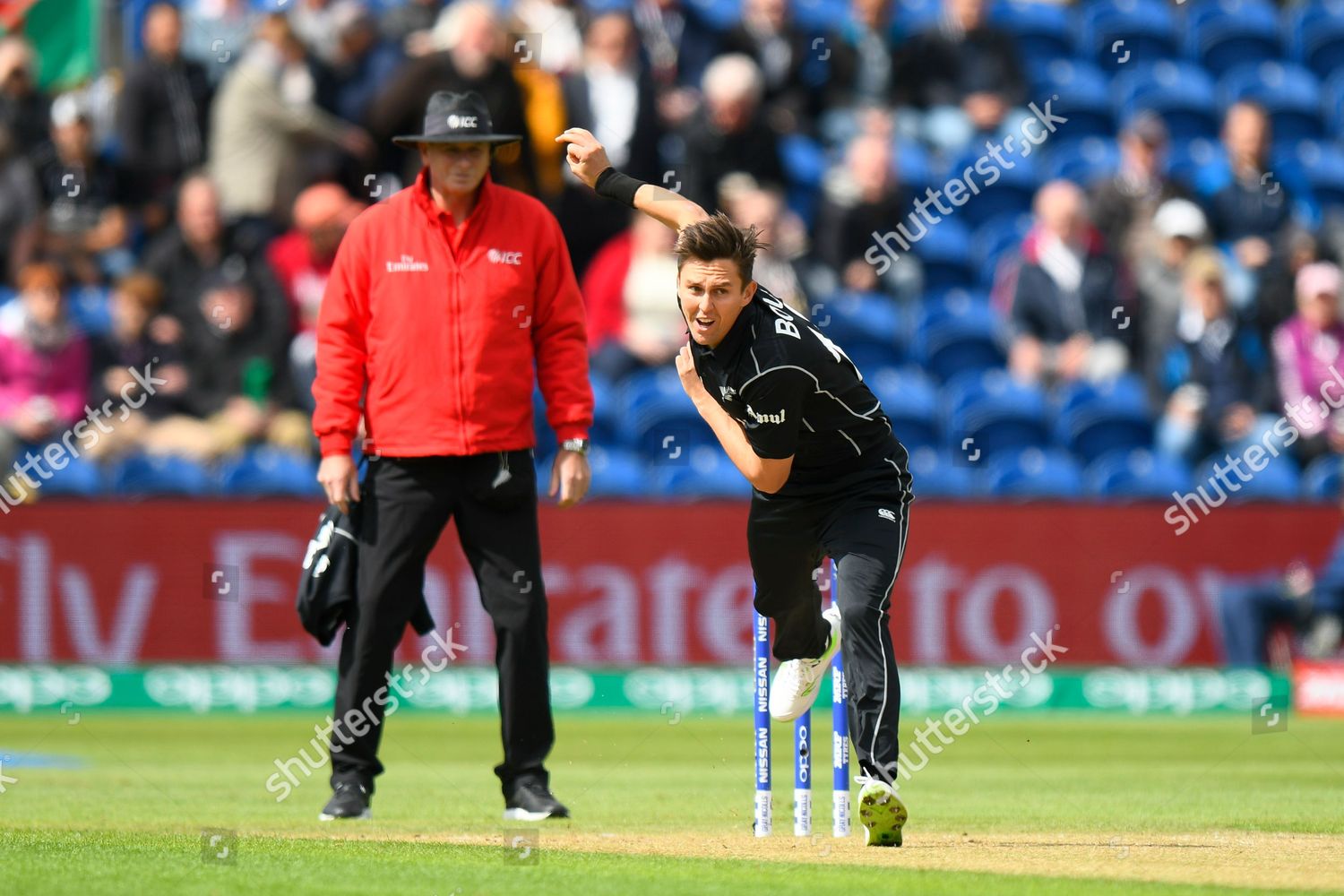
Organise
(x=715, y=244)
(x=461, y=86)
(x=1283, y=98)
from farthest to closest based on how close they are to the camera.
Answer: (x=1283, y=98)
(x=461, y=86)
(x=715, y=244)

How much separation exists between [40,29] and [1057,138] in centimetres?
832

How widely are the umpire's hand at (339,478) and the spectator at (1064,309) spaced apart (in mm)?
8297

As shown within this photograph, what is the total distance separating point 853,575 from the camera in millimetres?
6742

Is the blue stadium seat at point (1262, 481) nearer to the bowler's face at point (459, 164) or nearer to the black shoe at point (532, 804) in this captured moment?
the black shoe at point (532, 804)

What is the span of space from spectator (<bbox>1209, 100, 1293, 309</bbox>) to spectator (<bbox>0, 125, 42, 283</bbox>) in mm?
9179

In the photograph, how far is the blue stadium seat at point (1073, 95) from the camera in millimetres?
17562

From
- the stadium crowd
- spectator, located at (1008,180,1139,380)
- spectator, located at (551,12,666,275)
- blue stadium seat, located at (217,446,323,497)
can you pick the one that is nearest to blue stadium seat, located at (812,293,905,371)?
the stadium crowd

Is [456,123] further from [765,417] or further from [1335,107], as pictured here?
[1335,107]

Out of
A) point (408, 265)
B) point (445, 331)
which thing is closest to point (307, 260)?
point (408, 265)

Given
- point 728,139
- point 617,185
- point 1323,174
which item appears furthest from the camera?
point 1323,174

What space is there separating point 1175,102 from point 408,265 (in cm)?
1163

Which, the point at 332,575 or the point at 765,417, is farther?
the point at 332,575

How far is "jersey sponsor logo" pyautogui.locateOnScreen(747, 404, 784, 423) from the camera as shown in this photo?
662 centimetres

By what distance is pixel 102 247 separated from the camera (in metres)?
14.8
